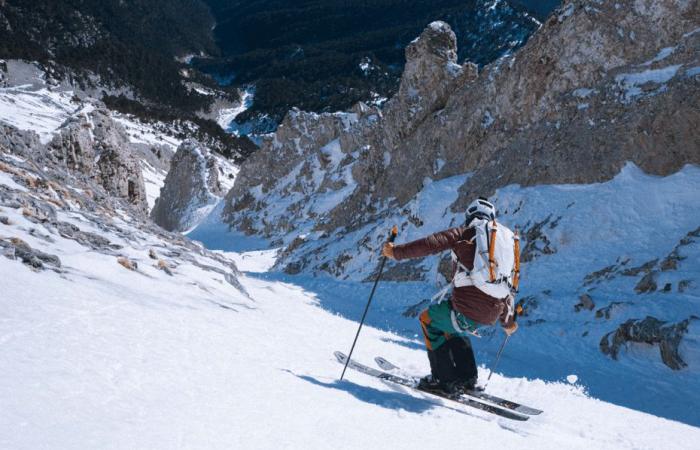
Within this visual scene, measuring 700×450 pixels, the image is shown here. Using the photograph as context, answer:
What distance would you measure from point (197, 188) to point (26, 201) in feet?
203

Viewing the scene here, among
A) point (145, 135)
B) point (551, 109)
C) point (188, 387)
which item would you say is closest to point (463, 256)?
point (188, 387)

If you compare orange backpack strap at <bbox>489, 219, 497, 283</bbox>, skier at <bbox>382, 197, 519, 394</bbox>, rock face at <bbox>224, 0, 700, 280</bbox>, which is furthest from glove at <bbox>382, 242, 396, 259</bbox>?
rock face at <bbox>224, 0, 700, 280</bbox>

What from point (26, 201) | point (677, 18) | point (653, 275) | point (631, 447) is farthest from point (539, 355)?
point (677, 18)

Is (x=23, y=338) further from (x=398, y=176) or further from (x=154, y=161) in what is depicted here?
(x=154, y=161)

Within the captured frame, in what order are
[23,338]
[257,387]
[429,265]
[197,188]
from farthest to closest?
A: [197,188], [429,265], [257,387], [23,338]

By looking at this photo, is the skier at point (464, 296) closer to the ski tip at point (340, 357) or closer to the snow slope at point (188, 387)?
the snow slope at point (188, 387)

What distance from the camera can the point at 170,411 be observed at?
3297 mm

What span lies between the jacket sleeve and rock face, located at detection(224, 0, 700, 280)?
1602cm

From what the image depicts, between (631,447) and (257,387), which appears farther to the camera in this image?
(631,447)

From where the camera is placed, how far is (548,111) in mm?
23688

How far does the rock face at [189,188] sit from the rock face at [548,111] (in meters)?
30.8

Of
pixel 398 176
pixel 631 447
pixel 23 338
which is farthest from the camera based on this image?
pixel 398 176

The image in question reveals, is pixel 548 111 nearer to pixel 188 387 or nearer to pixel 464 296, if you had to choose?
pixel 464 296

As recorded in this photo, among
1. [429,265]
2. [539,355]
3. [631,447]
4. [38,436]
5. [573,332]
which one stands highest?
[429,265]
